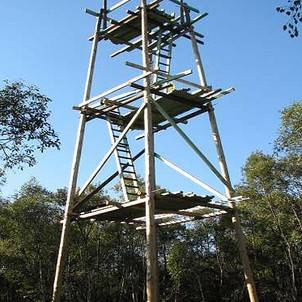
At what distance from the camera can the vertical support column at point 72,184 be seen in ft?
33.2

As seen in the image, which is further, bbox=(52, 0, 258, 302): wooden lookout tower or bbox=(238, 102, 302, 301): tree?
bbox=(238, 102, 302, 301): tree

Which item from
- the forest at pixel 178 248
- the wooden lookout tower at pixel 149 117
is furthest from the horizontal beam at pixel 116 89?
the forest at pixel 178 248

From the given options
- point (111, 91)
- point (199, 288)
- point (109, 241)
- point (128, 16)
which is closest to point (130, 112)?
point (111, 91)

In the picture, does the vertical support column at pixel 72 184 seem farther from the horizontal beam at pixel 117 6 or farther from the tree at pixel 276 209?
the tree at pixel 276 209

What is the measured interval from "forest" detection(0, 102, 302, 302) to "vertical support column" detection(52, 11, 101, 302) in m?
10.1

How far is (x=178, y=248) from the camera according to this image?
30.4 m

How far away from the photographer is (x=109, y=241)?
28906mm

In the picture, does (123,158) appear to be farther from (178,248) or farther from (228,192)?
(178,248)

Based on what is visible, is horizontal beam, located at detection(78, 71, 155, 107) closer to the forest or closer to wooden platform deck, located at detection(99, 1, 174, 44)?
wooden platform deck, located at detection(99, 1, 174, 44)

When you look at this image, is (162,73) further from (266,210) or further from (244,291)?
Answer: (244,291)

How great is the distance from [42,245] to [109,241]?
472 cm

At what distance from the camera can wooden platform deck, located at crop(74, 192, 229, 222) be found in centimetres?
949

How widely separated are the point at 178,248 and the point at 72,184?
68.7 feet

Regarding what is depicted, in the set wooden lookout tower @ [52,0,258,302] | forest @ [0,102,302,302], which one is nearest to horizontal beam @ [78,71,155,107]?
wooden lookout tower @ [52,0,258,302]
